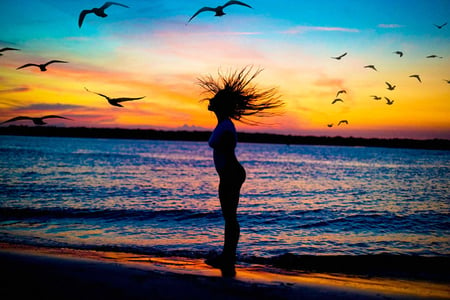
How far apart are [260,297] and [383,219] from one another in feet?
32.1

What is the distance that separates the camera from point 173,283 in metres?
4.59

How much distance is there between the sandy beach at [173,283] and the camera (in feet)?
13.7

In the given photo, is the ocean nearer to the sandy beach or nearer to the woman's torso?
the sandy beach

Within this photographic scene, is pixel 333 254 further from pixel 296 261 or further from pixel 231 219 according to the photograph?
pixel 231 219

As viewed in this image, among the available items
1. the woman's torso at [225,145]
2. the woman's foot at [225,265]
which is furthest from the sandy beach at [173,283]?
the woman's torso at [225,145]

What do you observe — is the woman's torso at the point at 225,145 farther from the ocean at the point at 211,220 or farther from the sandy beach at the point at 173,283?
the ocean at the point at 211,220

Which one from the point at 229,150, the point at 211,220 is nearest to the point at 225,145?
the point at 229,150

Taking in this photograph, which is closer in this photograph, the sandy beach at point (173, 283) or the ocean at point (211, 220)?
the sandy beach at point (173, 283)

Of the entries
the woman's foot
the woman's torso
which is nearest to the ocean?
the woman's foot

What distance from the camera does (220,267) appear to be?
5691 mm

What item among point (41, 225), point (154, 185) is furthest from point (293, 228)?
point (154, 185)

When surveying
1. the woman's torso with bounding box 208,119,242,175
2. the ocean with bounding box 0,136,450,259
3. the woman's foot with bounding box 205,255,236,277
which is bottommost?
the ocean with bounding box 0,136,450,259

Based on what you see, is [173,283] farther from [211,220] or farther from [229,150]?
[211,220]

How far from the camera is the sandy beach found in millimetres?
4184
